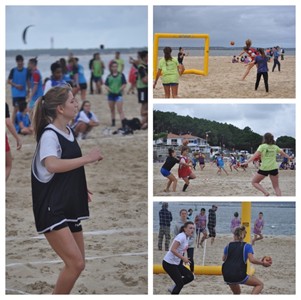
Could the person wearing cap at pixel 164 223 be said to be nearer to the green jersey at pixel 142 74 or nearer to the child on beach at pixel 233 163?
the child on beach at pixel 233 163

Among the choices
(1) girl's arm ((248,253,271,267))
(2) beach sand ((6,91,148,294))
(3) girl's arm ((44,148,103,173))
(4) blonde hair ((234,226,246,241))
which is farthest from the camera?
(2) beach sand ((6,91,148,294))

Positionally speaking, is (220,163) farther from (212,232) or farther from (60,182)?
(60,182)

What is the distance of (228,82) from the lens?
6625 mm

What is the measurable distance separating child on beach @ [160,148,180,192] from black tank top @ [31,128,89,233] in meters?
0.94

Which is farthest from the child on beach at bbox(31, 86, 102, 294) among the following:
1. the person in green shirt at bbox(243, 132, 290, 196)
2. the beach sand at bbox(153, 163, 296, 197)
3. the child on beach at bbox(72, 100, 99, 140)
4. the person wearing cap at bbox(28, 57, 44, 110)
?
the person wearing cap at bbox(28, 57, 44, 110)

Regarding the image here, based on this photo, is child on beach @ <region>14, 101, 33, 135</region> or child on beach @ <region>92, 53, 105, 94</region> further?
child on beach @ <region>92, 53, 105, 94</region>

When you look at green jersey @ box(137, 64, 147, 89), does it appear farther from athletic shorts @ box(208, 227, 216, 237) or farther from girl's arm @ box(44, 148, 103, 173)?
girl's arm @ box(44, 148, 103, 173)

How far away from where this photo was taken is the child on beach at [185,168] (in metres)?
6.55

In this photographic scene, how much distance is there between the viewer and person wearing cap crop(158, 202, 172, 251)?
6641 millimetres

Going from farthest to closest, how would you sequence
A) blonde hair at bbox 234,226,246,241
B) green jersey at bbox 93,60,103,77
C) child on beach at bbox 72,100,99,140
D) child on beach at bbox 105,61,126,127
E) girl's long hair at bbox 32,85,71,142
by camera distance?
1. green jersey at bbox 93,60,103,77
2. child on beach at bbox 105,61,126,127
3. child on beach at bbox 72,100,99,140
4. blonde hair at bbox 234,226,246,241
5. girl's long hair at bbox 32,85,71,142

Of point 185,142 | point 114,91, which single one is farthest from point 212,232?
point 114,91

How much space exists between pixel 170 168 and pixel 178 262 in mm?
702

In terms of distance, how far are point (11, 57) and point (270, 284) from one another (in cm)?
3367

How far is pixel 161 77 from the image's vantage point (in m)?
6.64
